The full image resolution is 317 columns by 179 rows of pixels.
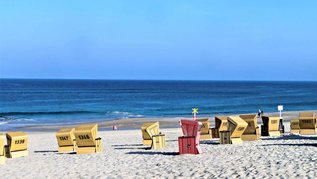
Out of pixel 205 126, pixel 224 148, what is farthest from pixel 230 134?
pixel 205 126

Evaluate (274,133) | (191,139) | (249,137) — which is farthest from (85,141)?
(274,133)

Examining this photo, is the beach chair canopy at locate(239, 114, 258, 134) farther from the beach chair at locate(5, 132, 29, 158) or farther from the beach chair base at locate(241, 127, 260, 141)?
the beach chair at locate(5, 132, 29, 158)

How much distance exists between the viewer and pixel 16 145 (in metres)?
20.6

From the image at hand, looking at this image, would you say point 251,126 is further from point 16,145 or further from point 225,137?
point 16,145

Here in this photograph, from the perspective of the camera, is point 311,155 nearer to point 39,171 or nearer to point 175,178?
point 175,178

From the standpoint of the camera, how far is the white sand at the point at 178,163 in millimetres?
13641

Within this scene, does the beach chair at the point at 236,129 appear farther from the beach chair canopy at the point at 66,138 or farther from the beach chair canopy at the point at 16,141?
the beach chair canopy at the point at 16,141

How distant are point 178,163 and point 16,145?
7.70 m

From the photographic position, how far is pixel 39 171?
16.0 m

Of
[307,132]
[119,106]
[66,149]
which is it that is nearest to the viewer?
[66,149]

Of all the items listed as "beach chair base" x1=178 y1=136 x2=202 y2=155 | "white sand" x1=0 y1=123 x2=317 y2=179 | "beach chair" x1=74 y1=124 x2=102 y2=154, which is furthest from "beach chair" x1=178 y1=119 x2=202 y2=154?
"beach chair" x1=74 y1=124 x2=102 y2=154

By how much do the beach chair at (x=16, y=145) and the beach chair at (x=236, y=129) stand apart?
318 inches

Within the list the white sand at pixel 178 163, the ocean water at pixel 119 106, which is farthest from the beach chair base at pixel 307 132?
the ocean water at pixel 119 106

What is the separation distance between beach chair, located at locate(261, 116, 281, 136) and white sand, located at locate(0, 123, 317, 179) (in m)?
3.60
